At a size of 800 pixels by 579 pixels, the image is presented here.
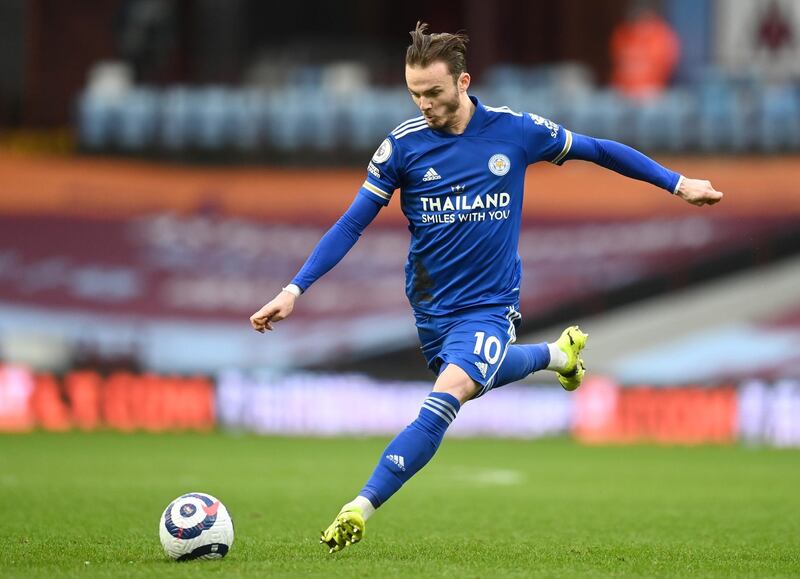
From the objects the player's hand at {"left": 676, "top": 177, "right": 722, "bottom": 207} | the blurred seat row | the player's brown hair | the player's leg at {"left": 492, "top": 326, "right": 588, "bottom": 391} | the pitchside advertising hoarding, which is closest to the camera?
the player's brown hair

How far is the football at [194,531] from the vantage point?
6086 millimetres

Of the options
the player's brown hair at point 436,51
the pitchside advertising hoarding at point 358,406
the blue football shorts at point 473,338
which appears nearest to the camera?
the player's brown hair at point 436,51

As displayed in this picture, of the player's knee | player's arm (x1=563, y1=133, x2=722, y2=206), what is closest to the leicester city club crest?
player's arm (x1=563, y1=133, x2=722, y2=206)

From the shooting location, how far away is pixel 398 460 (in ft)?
20.1

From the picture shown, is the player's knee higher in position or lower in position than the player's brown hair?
lower

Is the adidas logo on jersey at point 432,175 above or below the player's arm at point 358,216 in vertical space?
above

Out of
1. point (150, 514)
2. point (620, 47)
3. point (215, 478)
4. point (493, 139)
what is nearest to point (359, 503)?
point (493, 139)

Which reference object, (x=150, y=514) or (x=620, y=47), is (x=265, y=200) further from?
(x=150, y=514)

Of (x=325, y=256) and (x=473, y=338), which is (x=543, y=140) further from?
(x=325, y=256)

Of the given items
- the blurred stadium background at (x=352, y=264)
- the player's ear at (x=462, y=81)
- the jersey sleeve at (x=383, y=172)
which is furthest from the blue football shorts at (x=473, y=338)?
the blurred stadium background at (x=352, y=264)

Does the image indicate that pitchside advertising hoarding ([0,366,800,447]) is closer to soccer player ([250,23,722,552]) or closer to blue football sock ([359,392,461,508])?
soccer player ([250,23,722,552])

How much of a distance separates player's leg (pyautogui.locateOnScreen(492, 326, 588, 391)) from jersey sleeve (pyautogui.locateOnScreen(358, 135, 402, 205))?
0.93 m

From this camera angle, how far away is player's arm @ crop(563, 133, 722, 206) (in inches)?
257

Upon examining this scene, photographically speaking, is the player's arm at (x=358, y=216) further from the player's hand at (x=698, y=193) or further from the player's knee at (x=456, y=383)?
the player's hand at (x=698, y=193)
